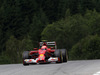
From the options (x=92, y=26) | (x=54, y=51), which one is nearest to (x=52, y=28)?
(x=92, y=26)

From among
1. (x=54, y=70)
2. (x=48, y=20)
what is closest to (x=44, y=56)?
(x=54, y=70)

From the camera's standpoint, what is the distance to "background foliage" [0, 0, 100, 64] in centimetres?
7450

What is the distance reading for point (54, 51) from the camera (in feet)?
59.1

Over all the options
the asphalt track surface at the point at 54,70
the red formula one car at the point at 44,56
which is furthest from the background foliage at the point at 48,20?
the asphalt track surface at the point at 54,70

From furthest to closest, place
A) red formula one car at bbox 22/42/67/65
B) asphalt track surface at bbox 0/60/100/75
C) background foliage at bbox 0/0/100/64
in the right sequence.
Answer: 1. background foliage at bbox 0/0/100/64
2. red formula one car at bbox 22/42/67/65
3. asphalt track surface at bbox 0/60/100/75

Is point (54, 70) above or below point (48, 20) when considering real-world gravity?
below

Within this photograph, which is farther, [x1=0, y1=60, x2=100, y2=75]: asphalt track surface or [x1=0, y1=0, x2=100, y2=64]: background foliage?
[x1=0, y1=0, x2=100, y2=64]: background foliage

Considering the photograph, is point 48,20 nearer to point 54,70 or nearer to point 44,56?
point 44,56

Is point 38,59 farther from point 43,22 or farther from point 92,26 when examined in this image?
point 43,22

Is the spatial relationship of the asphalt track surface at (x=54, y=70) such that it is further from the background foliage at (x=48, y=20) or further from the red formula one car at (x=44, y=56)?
the background foliage at (x=48, y=20)

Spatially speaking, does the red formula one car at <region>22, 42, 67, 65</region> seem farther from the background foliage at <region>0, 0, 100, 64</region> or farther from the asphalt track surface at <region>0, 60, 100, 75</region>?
the background foliage at <region>0, 0, 100, 64</region>

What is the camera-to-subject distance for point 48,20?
145125 mm

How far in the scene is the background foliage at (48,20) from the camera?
244 ft

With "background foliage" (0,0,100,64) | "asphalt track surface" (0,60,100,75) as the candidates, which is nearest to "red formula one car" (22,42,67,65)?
"asphalt track surface" (0,60,100,75)
